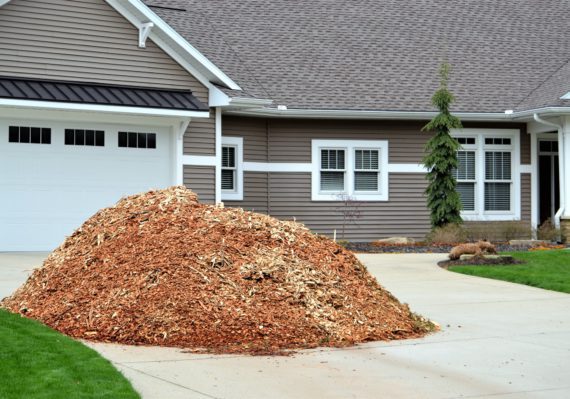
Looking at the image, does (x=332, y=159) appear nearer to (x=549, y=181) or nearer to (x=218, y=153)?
(x=218, y=153)

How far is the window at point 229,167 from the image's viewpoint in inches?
898

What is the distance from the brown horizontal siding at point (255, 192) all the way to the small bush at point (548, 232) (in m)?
6.64

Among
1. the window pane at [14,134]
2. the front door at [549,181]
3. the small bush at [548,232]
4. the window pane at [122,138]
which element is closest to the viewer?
the window pane at [14,134]

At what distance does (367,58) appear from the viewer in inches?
1003

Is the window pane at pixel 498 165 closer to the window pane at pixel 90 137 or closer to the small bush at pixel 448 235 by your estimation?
the small bush at pixel 448 235

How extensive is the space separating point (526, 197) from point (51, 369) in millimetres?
19065

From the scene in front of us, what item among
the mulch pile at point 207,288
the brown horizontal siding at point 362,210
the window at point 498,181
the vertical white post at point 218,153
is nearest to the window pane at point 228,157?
the brown horizontal siding at point 362,210

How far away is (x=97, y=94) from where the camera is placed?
18766 millimetres

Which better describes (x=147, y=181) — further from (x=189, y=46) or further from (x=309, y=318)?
(x=309, y=318)

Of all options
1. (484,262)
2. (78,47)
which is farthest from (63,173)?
(484,262)

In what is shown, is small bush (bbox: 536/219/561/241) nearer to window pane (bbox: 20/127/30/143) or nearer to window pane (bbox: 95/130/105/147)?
window pane (bbox: 95/130/105/147)

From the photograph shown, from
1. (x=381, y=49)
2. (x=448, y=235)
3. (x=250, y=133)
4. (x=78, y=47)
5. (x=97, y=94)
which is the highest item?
(x=381, y=49)

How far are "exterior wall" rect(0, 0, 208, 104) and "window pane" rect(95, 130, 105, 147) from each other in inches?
40.1

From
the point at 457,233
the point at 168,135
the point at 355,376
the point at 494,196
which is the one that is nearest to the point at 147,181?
the point at 168,135
